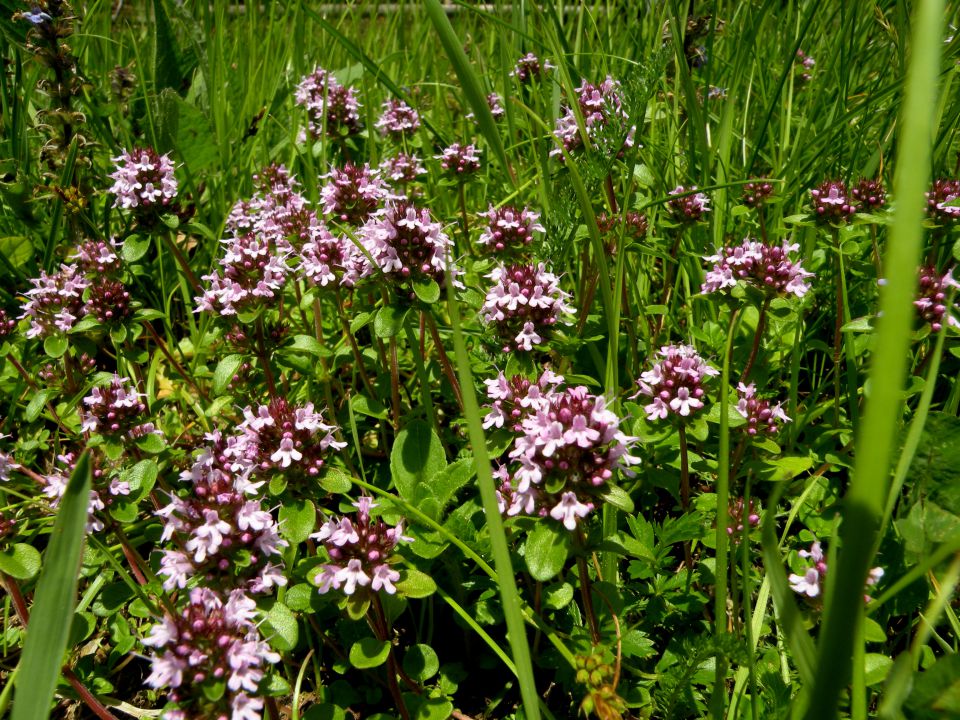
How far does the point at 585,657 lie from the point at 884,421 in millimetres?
1152

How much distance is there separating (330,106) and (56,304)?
1916 mm

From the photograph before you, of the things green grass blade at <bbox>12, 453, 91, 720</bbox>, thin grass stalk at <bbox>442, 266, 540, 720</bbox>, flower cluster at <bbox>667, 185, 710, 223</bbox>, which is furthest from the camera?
flower cluster at <bbox>667, 185, 710, 223</bbox>

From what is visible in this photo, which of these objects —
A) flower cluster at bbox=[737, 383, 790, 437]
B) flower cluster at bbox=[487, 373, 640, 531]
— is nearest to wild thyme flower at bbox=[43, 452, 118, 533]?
flower cluster at bbox=[487, 373, 640, 531]

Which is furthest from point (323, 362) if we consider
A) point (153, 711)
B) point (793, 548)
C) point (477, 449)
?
point (793, 548)

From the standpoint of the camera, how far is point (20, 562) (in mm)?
1955

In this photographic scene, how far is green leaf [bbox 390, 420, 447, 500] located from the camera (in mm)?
2170

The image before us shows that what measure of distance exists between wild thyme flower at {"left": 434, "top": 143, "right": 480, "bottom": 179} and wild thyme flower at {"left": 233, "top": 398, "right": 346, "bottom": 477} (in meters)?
1.75

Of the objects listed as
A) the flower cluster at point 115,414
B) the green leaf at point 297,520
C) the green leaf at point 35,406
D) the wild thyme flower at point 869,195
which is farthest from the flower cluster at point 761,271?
the green leaf at point 35,406

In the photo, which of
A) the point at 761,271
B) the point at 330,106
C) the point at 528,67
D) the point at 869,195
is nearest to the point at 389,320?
the point at 761,271

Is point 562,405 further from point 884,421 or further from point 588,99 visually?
point 588,99

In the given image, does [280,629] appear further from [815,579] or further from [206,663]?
[815,579]

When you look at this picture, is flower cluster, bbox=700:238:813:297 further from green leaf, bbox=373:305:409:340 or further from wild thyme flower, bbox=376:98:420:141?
wild thyme flower, bbox=376:98:420:141

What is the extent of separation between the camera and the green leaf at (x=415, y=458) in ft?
7.12

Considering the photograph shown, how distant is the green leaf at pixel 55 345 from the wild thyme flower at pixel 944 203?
3.25 meters
